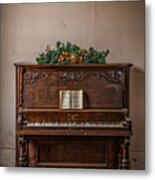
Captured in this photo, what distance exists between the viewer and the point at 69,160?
2795 millimetres

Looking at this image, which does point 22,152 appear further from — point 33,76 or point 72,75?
point 72,75

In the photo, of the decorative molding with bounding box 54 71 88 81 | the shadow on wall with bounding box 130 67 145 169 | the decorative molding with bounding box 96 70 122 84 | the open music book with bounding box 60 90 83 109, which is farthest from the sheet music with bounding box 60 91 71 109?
the shadow on wall with bounding box 130 67 145 169

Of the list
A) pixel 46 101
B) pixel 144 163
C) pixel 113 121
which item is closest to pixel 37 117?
pixel 46 101

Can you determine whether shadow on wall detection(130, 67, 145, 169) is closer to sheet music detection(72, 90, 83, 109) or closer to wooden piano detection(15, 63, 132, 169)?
wooden piano detection(15, 63, 132, 169)

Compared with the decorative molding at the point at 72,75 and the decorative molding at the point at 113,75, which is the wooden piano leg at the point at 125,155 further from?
the decorative molding at the point at 72,75

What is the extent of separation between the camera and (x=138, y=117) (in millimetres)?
2734

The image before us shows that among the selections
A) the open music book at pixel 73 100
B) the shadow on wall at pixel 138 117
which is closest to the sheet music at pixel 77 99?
the open music book at pixel 73 100

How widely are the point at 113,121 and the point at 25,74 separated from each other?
706 mm

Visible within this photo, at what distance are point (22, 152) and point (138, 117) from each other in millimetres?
851

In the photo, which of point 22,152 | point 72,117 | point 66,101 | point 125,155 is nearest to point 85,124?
point 72,117

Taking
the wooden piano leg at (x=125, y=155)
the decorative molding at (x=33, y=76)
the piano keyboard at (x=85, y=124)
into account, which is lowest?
the wooden piano leg at (x=125, y=155)

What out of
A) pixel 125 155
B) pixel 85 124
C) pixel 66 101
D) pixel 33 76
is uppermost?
pixel 33 76

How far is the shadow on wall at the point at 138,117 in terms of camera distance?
107 inches

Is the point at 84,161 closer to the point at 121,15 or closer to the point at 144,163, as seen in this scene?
the point at 144,163
